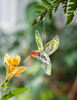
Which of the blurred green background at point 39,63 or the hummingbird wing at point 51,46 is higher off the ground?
Answer: the hummingbird wing at point 51,46

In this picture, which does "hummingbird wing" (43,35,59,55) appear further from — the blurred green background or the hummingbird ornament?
the blurred green background

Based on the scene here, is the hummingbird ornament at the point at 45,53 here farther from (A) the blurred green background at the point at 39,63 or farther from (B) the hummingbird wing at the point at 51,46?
(A) the blurred green background at the point at 39,63

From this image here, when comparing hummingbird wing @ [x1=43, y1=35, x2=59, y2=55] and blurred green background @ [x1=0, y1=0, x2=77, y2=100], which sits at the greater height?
hummingbird wing @ [x1=43, y1=35, x2=59, y2=55]

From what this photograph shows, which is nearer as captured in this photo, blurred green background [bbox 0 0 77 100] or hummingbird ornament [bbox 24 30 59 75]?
hummingbird ornament [bbox 24 30 59 75]

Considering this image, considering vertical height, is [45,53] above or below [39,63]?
above

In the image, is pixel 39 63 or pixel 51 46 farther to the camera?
pixel 39 63

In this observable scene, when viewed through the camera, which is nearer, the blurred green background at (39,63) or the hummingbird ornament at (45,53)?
the hummingbird ornament at (45,53)

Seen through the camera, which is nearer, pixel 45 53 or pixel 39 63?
pixel 45 53

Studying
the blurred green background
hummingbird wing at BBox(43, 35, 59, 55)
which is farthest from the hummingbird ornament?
the blurred green background

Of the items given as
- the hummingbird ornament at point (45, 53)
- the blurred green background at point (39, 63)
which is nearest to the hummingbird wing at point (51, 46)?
the hummingbird ornament at point (45, 53)

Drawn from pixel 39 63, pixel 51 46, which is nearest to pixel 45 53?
pixel 51 46

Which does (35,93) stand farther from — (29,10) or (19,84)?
(29,10)

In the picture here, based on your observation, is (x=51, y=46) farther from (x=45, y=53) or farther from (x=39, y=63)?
(x=39, y=63)
